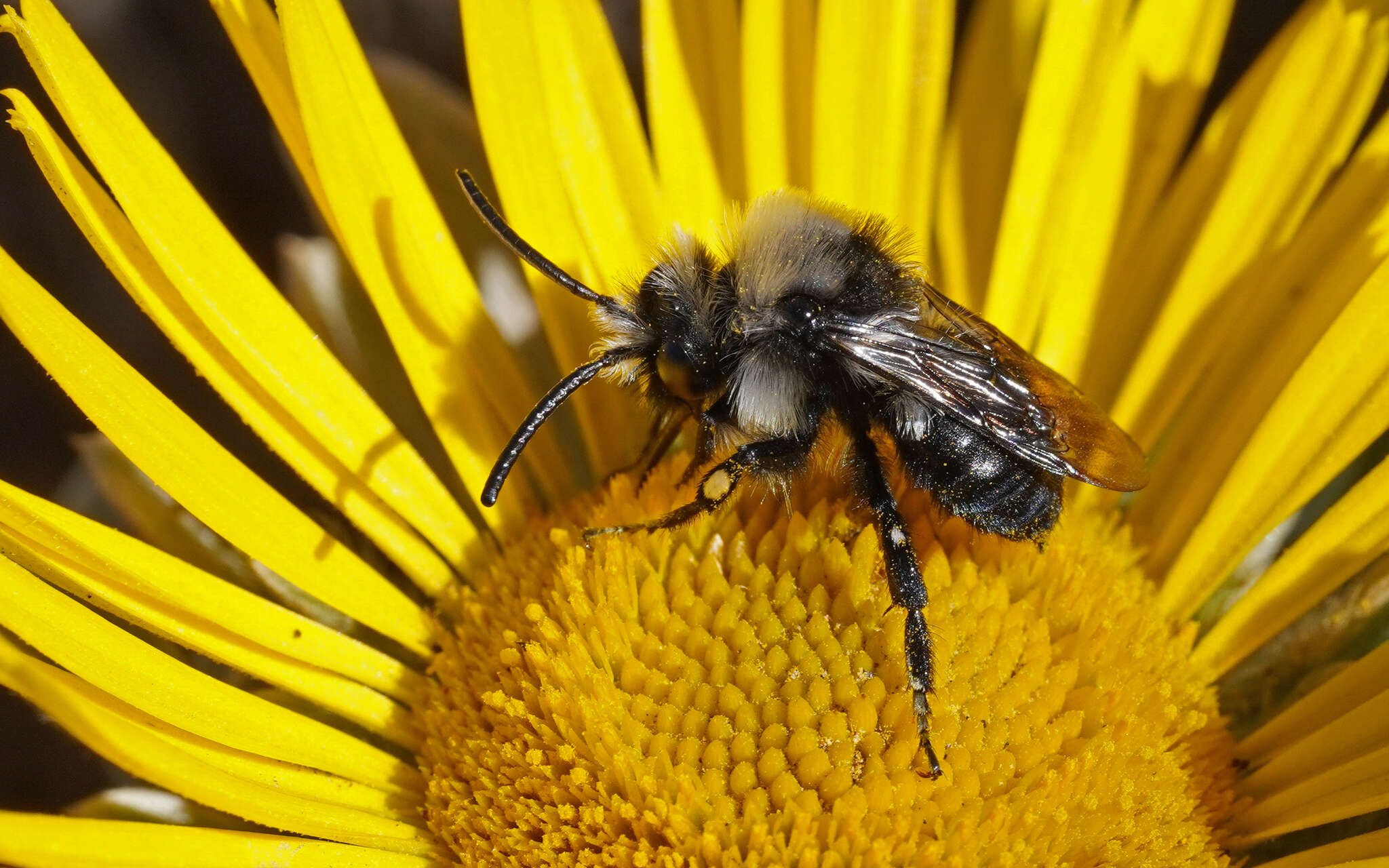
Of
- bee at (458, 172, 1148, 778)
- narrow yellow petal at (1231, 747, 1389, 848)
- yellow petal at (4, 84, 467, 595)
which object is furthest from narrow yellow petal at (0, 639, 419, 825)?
narrow yellow petal at (1231, 747, 1389, 848)

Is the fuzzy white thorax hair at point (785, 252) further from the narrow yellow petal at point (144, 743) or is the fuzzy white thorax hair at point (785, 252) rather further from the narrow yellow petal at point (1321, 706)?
the narrow yellow petal at point (1321, 706)

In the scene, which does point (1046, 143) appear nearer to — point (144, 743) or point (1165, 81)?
point (1165, 81)

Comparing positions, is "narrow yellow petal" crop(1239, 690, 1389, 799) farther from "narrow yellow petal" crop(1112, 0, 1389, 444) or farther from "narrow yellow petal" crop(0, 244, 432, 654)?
"narrow yellow petal" crop(0, 244, 432, 654)

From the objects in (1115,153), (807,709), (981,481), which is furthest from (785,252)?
(1115,153)

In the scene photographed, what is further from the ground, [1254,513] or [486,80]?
[486,80]

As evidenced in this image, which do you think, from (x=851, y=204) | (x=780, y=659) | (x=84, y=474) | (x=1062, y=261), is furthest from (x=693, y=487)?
(x=84, y=474)

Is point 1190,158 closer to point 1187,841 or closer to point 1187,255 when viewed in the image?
point 1187,255
